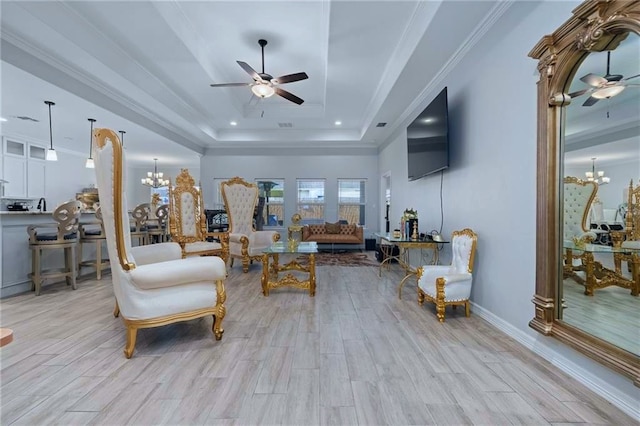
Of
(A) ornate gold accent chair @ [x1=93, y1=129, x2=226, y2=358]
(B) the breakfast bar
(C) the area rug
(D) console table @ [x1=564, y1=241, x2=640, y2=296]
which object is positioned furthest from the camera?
(C) the area rug

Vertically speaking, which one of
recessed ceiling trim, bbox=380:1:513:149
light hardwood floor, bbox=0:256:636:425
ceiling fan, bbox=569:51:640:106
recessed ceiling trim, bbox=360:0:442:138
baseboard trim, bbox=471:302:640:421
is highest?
recessed ceiling trim, bbox=360:0:442:138

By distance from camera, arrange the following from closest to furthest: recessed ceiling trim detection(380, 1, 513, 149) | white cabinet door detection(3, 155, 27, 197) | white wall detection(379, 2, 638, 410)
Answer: white wall detection(379, 2, 638, 410), recessed ceiling trim detection(380, 1, 513, 149), white cabinet door detection(3, 155, 27, 197)

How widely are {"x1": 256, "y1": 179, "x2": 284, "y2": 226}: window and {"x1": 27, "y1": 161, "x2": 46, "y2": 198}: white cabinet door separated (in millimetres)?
5662

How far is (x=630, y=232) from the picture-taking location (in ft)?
5.04

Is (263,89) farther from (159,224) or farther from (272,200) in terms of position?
(272,200)

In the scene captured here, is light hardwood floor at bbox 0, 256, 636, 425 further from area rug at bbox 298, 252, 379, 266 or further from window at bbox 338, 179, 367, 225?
window at bbox 338, 179, 367, 225

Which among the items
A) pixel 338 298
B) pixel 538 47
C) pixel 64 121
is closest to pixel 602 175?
pixel 538 47

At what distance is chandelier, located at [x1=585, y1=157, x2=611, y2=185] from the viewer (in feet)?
5.32

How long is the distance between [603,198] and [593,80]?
2.41 ft

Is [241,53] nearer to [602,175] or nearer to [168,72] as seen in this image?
[168,72]

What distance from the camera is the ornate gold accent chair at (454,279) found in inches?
103

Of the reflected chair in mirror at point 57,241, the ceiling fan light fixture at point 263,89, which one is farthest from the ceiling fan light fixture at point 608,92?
the reflected chair in mirror at point 57,241

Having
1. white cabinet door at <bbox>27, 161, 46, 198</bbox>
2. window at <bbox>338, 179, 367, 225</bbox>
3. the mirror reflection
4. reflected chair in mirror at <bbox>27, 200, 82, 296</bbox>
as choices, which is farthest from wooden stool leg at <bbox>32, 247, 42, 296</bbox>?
window at <bbox>338, 179, 367, 225</bbox>

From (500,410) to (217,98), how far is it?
5.66m
